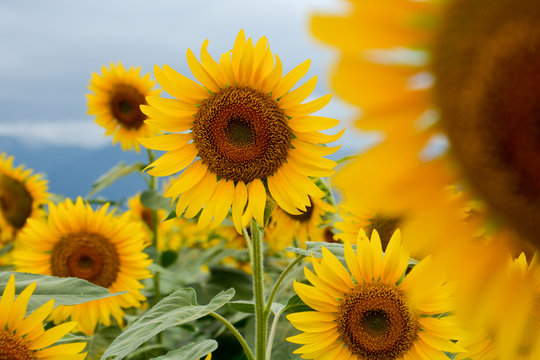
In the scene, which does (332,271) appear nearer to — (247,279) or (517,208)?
(517,208)

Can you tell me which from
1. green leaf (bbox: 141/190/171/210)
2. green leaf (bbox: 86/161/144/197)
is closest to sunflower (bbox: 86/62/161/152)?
green leaf (bbox: 86/161/144/197)

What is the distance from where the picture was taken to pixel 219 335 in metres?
2.80

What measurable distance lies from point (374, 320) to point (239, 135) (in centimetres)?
78

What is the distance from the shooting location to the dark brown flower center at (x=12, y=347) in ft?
4.71

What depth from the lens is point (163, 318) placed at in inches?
62.5

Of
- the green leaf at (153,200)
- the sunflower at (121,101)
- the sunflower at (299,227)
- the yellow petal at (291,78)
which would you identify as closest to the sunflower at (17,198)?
the sunflower at (121,101)

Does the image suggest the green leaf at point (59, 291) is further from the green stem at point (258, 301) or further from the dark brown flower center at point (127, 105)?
the dark brown flower center at point (127, 105)

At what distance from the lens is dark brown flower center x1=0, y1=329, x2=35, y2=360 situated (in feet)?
4.71

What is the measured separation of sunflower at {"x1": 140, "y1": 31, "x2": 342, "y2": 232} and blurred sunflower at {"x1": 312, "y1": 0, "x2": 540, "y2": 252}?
82cm

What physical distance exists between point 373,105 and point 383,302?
1101mm

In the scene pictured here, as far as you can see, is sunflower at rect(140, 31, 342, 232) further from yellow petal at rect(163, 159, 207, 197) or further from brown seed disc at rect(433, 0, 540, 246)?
brown seed disc at rect(433, 0, 540, 246)

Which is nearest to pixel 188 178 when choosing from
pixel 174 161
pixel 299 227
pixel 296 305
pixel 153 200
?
pixel 174 161

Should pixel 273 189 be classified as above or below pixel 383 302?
above

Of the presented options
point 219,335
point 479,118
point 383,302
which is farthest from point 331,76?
point 219,335
